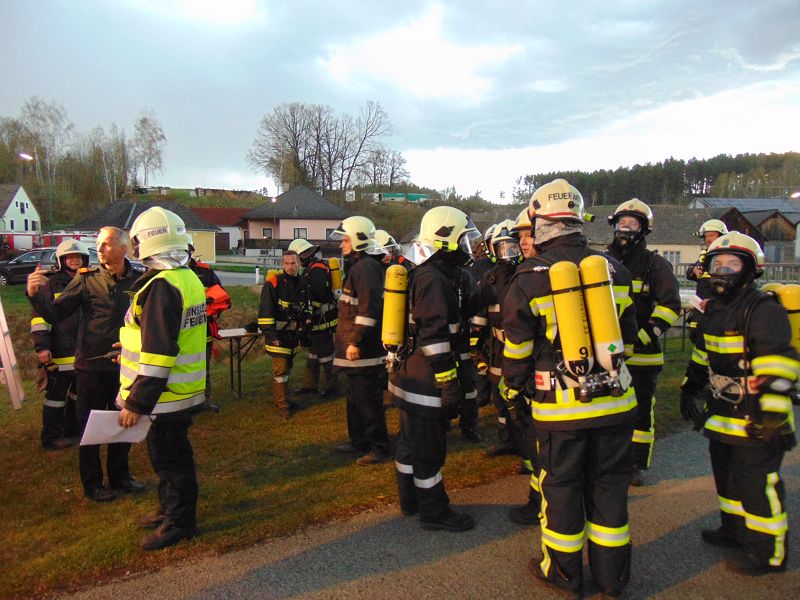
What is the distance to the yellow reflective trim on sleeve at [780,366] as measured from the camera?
10.2ft

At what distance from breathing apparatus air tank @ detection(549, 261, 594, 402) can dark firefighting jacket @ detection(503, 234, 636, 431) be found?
0.35 ft

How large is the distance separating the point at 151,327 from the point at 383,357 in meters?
2.51

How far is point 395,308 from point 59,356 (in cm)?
388

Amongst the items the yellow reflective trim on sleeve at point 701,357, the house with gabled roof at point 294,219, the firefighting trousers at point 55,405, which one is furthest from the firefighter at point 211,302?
the house with gabled roof at point 294,219

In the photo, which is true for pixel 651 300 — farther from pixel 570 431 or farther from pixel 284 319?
pixel 284 319

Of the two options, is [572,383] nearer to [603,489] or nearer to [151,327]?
[603,489]

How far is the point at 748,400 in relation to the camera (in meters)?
3.32

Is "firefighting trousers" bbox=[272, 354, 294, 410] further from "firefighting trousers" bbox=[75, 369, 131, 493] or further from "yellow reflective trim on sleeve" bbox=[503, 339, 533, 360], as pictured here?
"yellow reflective trim on sleeve" bbox=[503, 339, 533, 360]

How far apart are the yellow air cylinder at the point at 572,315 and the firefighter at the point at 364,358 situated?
2553 mm

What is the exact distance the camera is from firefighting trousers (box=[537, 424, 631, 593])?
3059 mm

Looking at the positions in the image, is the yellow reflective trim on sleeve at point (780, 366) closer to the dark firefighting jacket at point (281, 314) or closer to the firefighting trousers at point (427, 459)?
the firefighting trousers at point (427, 459)

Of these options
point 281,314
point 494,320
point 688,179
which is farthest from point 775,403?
point 688,179

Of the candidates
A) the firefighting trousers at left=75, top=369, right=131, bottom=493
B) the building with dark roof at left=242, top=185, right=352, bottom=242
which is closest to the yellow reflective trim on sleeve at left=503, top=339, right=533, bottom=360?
the firefighting trousers at left=75, top=369, right=131, bottom=493

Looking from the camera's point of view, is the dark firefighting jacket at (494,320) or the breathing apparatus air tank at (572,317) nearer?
the breathing apparatus air tank at (572,317)
